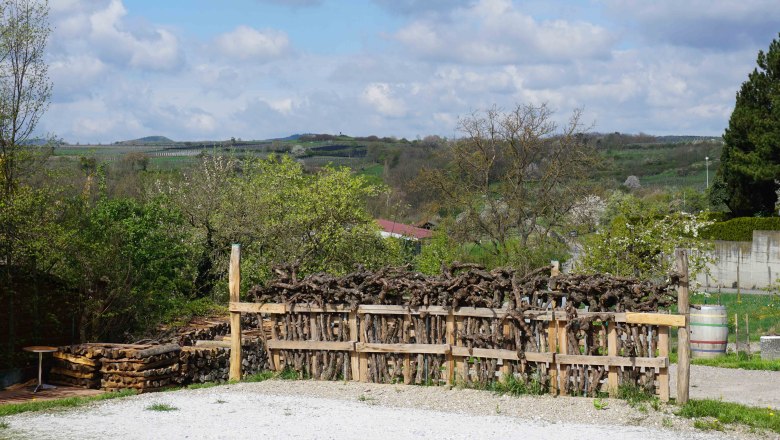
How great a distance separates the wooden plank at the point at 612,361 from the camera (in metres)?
12.5

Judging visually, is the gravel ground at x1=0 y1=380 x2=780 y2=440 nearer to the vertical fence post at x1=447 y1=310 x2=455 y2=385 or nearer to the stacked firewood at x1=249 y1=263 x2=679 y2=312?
the vertical fence post at x1=447 y1=310 x2=455 y2=385

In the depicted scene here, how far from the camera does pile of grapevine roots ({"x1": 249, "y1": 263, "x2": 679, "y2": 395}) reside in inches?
511

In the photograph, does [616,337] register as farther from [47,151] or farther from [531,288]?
[47,151]

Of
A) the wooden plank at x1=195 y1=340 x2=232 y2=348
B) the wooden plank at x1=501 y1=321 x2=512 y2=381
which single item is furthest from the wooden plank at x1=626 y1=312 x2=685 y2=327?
the wooden plank at x1=195 y1=340 x2=232 y2=348

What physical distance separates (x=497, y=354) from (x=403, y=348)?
1579 millimetres

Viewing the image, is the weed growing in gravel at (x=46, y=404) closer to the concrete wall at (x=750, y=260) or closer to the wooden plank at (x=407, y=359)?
the wooden plank at (x=407, y=359)

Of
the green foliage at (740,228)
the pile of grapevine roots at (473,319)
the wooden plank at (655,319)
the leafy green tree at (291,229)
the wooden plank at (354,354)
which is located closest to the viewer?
the wooden plank at (655,319)

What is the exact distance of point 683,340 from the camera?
12625 mm

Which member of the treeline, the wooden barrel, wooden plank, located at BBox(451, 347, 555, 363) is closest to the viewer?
wooden plank, located at BBox(451, 347, 555, 363)

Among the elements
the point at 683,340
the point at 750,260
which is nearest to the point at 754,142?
the point at 750,260

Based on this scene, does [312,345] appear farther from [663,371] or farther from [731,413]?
[731,413]

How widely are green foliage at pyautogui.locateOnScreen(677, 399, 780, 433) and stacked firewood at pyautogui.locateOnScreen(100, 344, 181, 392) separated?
27.5 feet

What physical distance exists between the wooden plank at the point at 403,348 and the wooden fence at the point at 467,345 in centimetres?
2

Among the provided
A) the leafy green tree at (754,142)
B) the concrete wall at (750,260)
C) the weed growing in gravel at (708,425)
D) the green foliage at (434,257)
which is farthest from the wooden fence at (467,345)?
the leafy green tree at (754,142)
